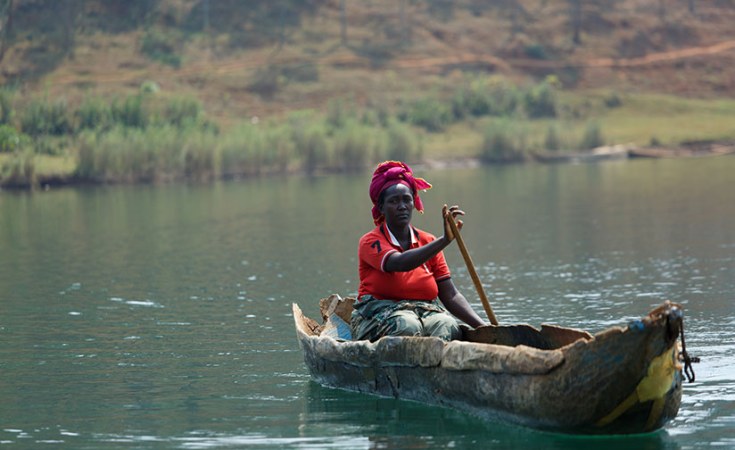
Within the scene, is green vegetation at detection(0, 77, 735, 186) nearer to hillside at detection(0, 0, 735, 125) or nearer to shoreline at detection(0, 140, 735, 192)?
shoreline at detection(0, 140, 735, 192)

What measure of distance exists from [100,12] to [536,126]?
93.2 ft

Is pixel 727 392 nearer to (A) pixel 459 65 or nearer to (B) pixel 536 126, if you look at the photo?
(B) pixel 536 126

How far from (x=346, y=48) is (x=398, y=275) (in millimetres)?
65409

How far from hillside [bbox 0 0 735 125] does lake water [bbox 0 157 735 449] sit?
106ft

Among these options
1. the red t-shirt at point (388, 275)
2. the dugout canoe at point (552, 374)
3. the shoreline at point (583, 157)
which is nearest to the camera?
the dugout canoe at point (552, 374)

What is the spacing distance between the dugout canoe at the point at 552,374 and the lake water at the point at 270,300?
0.54 feet

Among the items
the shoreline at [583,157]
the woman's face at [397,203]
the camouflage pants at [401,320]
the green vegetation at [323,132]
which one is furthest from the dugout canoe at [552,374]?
the shoreline at [583,157]

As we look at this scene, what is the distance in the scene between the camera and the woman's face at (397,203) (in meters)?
10.6

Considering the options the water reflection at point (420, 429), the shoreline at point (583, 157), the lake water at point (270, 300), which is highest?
the water reflection at point (420, 429)

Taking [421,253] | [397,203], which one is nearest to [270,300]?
[397,203]

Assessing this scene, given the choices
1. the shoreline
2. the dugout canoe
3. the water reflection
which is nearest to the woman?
the dugout canoe

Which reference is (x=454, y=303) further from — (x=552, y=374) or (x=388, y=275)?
(x=552, y=374)

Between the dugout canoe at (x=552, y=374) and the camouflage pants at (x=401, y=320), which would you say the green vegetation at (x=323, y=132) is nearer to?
the camouflage pants at (x=401, y=320)

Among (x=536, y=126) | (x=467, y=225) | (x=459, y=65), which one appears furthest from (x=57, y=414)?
(x=459, y=65)
